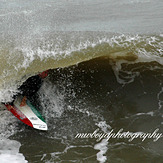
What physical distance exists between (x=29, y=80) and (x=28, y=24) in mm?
3184

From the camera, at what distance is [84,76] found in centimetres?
907

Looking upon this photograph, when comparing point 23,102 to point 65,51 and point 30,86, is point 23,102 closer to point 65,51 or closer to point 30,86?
point 30,86

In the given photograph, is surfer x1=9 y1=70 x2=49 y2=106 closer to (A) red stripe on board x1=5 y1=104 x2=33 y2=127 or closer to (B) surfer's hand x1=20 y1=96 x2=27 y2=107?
(B) surfer's hand x1=20 y1=96 x2=27 y2=107

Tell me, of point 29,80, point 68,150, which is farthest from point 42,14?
point 68,150

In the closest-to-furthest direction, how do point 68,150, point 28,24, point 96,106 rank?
point 68,150
point 96,106
point 28,24

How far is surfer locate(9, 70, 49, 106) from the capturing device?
25.7ft

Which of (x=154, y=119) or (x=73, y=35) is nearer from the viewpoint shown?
(x=154, y=119)

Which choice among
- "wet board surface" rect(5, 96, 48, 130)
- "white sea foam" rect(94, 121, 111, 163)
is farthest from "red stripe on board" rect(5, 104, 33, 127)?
"white sea foam" rect(94, 121, 111, 163)

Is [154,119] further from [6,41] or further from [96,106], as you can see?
[6,41]

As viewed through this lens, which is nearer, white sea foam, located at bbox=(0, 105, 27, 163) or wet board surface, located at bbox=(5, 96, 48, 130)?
white sea foam, located at bbox=(0, 105, 27, 163)

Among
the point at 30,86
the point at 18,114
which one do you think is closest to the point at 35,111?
the point at 18,114

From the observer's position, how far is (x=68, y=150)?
20.5 ft

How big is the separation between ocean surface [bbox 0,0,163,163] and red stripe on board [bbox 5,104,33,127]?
0.15 metres

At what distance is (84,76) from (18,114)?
2.71 metres
